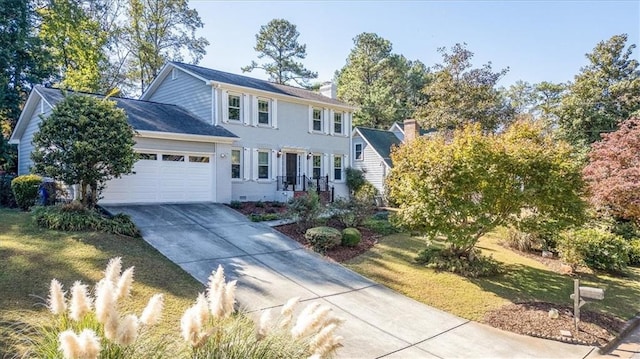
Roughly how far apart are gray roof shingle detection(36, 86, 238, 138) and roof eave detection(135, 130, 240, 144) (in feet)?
0.51

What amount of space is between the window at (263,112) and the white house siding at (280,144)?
0.33 metres

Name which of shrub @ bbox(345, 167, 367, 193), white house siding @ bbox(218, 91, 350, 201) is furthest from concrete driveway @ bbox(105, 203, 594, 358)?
shrub @ bbox(345, 167, 367, 193)

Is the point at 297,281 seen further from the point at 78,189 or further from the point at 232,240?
the point at 78,189

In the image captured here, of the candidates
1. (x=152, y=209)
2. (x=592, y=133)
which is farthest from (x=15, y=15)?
(x=592, y=133)

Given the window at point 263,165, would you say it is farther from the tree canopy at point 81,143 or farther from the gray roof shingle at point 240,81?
the tree canopy at point 81,143

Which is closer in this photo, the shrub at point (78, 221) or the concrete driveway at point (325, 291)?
the concrete driveway at point (325, 291)

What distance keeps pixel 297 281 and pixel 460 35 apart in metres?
18.8

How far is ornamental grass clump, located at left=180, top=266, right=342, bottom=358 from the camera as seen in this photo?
2.36 metres

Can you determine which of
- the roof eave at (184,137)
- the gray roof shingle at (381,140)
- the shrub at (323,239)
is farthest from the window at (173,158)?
the gray roof shingle at (381,140)

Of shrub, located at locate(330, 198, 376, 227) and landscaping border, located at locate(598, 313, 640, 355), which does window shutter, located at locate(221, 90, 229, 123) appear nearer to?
shrub, located at locate(330, 198, 376, 227)

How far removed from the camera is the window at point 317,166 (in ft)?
69.1

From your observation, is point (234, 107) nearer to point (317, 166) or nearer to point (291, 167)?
point (291, 167)

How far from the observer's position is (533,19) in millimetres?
12344

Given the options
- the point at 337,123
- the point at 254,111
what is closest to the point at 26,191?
the point at 254,111
